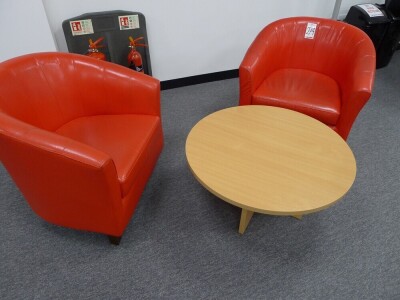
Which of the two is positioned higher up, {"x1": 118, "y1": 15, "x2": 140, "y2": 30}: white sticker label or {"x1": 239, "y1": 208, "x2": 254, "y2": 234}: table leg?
{"x1": 118, "y1": 15, "x2": 140, "y2": 30}: white sticker label

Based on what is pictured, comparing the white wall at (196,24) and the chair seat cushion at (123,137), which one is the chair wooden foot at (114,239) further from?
the white wall at (196,24)

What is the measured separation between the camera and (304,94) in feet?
6.01

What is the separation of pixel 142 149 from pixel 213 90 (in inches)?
55.8

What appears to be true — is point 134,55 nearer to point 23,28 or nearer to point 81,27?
point 81,27

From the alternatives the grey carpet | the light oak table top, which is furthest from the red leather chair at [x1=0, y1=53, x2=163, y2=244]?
the light oak table top

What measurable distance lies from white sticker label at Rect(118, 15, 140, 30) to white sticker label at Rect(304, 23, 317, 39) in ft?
3.99

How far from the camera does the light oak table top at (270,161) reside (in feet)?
3.83

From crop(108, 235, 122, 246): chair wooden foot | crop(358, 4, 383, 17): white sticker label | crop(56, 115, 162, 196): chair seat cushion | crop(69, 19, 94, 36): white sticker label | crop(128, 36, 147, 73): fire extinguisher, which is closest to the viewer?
crop(56, 115, 162, 196): chair seat cushion

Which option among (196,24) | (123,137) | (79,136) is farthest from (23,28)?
(196,24)

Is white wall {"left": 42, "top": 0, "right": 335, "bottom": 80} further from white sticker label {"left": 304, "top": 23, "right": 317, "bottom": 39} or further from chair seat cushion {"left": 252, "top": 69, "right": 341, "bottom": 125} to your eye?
chair seat cushion {"left": 252, "top": 69, "right": 341, "bottom": 125}

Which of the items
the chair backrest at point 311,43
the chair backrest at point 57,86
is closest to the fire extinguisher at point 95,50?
the chair backrest at point 57,86

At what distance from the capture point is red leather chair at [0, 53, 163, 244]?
109cm

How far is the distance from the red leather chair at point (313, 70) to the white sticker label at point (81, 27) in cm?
115

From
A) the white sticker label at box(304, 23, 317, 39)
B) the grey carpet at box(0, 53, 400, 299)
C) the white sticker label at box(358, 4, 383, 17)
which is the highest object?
the white sticker label at box(304, 23, 317, 39)
